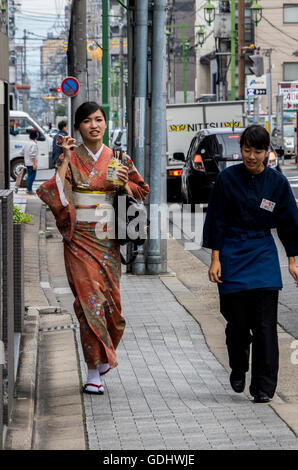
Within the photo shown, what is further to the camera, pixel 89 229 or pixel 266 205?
pixel 89 229

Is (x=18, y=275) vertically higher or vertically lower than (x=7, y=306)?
lower

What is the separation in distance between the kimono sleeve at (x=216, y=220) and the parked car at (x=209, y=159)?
51.9ft

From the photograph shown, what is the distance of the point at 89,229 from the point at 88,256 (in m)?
0.17

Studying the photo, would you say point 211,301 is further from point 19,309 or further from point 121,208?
point 121,208

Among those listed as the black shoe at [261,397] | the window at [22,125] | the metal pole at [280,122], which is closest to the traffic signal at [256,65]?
the metal pole at [280,122]

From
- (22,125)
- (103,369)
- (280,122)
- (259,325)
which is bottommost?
(103,369)

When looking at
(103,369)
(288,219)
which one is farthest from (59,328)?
(288,219)

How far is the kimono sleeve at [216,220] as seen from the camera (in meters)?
Result: 6.30

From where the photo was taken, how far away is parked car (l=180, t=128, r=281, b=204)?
22.3m

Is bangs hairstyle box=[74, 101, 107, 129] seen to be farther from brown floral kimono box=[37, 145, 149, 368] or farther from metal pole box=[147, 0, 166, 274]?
metal pole box=[147, 0, 166, 274]

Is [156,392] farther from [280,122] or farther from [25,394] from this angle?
[280,122]

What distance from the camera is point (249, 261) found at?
6270mm
